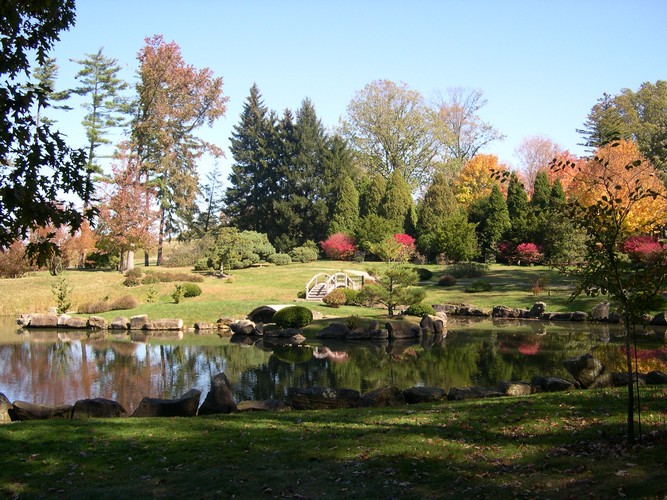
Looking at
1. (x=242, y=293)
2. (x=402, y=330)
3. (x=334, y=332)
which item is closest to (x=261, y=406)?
(x=334, y=332)

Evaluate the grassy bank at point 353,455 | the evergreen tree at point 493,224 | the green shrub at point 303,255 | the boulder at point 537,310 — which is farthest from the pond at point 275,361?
the green shrub at point 303,255

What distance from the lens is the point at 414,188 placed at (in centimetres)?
Result: 5859

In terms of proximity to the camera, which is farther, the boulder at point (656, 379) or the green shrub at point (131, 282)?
the green shrub at point (131, 282)

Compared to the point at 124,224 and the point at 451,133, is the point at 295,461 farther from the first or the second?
the point at 451,133

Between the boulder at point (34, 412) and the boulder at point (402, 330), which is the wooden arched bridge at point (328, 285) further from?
the boulder at point (34, 412)

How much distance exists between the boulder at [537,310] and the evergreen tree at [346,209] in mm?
23217

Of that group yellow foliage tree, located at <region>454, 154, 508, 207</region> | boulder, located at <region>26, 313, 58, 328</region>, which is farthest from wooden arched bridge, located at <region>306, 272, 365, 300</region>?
yellow foliage tree, located at <region>454, 154, 508, 207</region>

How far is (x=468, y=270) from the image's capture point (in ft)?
116

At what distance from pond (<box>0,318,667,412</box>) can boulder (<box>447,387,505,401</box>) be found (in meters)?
1.83

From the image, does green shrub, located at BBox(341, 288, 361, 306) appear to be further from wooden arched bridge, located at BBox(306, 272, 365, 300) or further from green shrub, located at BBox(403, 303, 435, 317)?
green shrub, located at BBox(403, 303, 435, 317)

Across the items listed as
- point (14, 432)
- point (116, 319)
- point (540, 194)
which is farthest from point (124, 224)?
point (14, 432)

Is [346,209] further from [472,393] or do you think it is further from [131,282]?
[472,393]

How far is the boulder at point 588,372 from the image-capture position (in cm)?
1103

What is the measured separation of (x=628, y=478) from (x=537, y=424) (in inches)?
83.1
